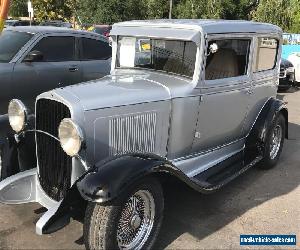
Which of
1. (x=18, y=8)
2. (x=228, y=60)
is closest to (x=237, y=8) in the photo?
(x=18, y=8)

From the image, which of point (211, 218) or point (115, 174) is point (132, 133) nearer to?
point (115, 174)

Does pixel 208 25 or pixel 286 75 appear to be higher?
pixel 208 25

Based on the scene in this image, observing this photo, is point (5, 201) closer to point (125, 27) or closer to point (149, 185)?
point (149, 185)

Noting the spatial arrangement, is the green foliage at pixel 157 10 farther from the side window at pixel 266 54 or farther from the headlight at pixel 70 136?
the headlight at pixel 70 136

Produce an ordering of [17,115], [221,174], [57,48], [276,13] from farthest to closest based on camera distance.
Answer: [276,13]
[57,48]
[221,174]
[17,115]

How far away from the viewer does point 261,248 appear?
3768 mm

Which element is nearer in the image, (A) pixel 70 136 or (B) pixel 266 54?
(A) pixel 70 136

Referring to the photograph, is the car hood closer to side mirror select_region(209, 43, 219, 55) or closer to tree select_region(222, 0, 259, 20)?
side mirror select_region(209, 43, 219, 55)

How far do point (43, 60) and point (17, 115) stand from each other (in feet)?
12.2

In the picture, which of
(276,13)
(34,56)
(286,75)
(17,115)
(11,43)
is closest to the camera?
(17,115)

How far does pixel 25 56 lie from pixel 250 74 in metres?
4.11

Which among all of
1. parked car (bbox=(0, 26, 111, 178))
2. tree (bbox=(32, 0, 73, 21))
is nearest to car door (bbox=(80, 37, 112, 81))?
parked car (bbox=(0, 26, 111, 178))

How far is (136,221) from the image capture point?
345cm

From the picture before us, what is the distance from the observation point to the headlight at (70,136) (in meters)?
3.24
